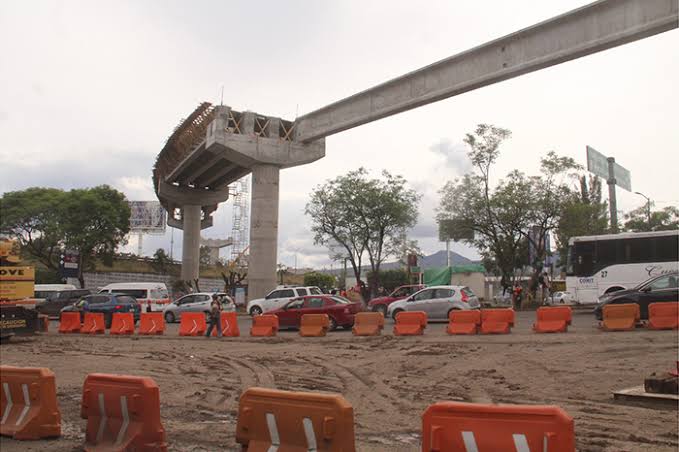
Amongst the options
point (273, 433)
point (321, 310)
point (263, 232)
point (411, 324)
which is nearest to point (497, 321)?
point (411, 324)

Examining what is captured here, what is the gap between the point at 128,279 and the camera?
6041cm

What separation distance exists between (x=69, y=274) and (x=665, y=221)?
47.6 meters

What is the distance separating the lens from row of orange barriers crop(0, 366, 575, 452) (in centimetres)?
392

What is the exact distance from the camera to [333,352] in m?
14.8

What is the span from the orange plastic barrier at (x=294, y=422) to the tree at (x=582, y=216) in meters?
31.4

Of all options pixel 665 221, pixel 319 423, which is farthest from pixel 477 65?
pixel 665 221

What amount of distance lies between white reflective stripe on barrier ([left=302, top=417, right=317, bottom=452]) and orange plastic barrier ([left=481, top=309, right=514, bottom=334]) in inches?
547

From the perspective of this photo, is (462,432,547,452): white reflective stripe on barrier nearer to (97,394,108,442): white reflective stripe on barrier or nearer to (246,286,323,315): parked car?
(97,394,108,442): white reflective stripe on barrier

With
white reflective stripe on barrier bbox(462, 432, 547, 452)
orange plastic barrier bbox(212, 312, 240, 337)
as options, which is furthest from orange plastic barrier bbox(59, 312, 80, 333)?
white reflective stripe on barrier bbox(462, 432, 547, 452)

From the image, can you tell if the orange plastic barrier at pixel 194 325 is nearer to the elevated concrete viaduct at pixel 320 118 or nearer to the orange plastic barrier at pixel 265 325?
the orange plastic barrier at pixel 265 325

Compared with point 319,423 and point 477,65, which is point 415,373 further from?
point 477,65

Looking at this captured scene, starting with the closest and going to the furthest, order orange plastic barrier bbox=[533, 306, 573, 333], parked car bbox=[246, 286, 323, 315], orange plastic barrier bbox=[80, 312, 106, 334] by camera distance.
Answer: orange plastic barrier bbox=[533, 306, 573, 333], orange plastic barrier bbox=[80, 312, 106, 334], parked car bbox=[246, 286, 323, 315]

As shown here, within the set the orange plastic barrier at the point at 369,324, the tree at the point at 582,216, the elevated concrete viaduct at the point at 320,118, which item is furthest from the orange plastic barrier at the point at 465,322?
the tree at the point at 582,216

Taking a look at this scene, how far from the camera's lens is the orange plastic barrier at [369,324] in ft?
62.1
